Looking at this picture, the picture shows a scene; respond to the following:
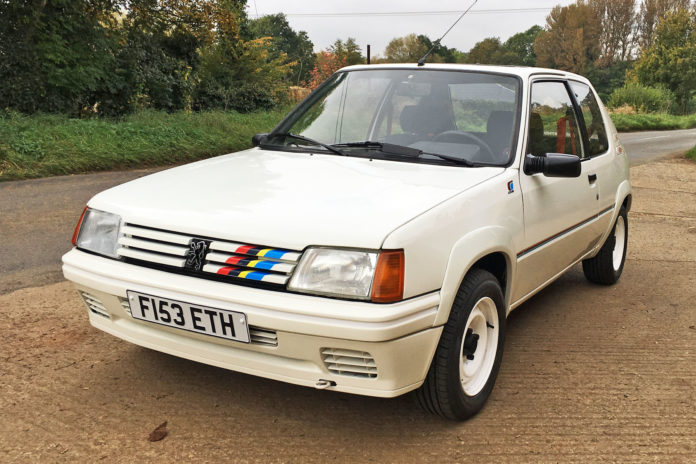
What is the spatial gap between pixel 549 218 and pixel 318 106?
154 cm

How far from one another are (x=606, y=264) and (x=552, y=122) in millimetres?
1570

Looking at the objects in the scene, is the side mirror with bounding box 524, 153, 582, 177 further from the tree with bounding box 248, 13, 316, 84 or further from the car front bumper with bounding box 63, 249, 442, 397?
the tree with bounding box 248, 13, 316, 84

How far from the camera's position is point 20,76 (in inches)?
546

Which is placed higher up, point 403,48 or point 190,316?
point 403,48

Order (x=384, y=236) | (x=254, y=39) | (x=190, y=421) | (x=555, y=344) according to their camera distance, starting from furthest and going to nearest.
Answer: (x=254, y=39), (x=555, y=344), (x=190, y=421), (x=384, y=236)

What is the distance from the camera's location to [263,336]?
2.47 m

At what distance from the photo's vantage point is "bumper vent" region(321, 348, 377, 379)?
2408mm

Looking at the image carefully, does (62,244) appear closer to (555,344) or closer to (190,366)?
(190,366)

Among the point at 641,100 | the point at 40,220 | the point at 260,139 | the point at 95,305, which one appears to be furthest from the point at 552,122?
the point at 641,100

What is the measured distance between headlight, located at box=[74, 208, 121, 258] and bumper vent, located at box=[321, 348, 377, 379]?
105 centimetres

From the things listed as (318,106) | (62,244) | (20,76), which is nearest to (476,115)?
(318,106)

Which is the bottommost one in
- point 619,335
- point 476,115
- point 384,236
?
point 619,335

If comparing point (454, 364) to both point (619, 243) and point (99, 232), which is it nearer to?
point (99, 232)

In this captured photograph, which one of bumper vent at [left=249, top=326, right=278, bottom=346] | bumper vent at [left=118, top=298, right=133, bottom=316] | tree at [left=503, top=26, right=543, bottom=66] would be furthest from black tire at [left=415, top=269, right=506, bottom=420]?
tree at [left=503, top=26, right=543, bottom=66]
